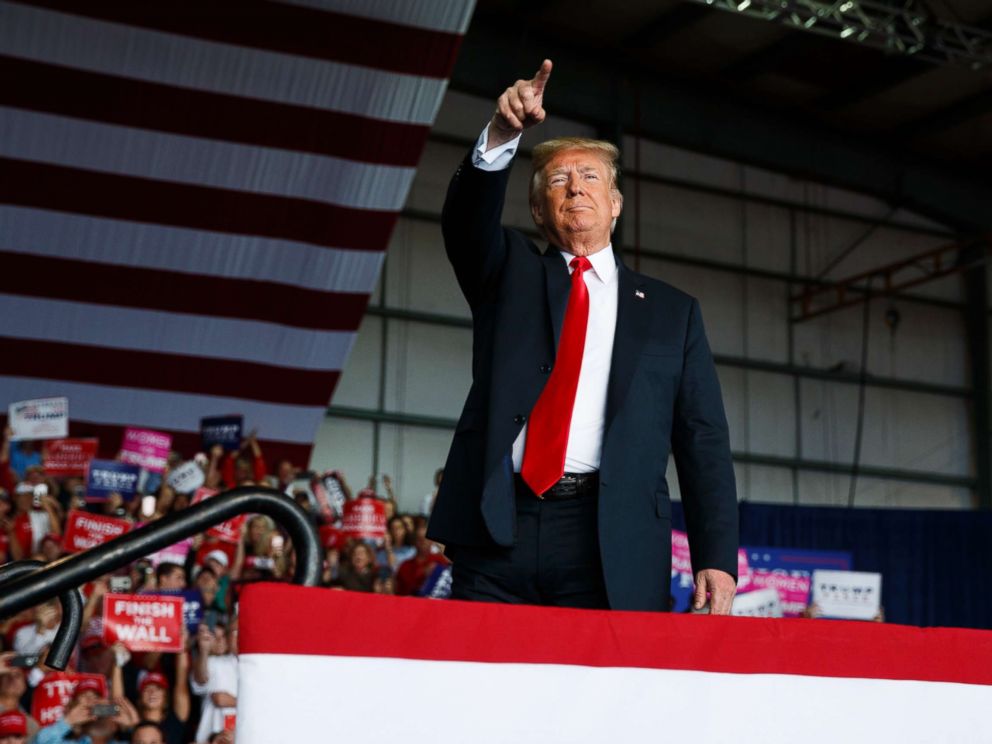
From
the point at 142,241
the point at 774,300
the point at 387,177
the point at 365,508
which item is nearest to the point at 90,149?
the point at 142,241

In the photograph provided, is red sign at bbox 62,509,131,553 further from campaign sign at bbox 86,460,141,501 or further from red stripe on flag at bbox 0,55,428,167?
red stripe on flag at bbox 0,55,428,167

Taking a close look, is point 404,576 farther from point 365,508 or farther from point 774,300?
point 774,300

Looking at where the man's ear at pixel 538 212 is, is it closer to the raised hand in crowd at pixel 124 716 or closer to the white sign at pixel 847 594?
the raised hand in crowd at pixel 124 716

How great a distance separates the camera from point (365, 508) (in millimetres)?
7840

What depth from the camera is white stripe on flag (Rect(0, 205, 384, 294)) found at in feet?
27.3

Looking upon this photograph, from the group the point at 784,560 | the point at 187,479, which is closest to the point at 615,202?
the point at 187,479

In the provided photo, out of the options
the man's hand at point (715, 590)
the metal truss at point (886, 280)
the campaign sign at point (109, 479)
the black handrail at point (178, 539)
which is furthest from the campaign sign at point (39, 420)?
the metal truss at point (886, 280)

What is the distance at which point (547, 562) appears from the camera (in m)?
1.84

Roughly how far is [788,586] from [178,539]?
877 centimetres

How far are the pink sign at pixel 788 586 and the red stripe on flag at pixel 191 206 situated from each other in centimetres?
379

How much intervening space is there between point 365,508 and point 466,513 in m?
6.04

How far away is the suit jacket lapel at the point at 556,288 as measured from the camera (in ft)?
6.36

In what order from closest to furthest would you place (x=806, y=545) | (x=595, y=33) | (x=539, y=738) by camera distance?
(x=539, y=738) → (x=806, y=545) → (x=595, y=33)

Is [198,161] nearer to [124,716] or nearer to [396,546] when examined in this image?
[396,546]
